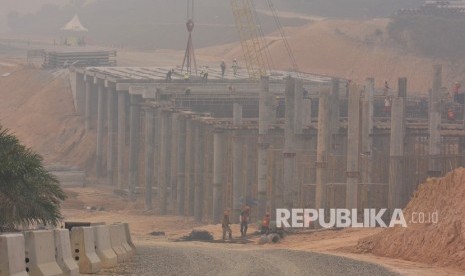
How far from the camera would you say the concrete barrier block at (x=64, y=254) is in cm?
2478

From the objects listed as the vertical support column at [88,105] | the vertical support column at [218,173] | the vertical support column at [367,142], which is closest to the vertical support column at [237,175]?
the vertical support column at [218,173]

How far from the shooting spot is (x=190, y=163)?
6047 centimetres

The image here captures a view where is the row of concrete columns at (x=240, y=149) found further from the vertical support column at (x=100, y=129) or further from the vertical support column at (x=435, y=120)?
the vertical support column at (x=100, y=129)

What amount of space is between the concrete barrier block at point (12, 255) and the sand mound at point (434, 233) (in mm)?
10125

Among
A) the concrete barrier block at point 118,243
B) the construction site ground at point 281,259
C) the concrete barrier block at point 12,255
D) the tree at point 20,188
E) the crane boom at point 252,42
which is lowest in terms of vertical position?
the construction site ground at point 281,259

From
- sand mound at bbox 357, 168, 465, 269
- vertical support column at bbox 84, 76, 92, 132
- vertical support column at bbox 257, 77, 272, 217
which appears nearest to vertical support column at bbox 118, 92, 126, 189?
vertical support column at bbox 84, 76, 92, 132

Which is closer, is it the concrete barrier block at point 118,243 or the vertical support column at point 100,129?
the concrete barrier block at point 118,243

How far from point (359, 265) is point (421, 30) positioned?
99.5 meters

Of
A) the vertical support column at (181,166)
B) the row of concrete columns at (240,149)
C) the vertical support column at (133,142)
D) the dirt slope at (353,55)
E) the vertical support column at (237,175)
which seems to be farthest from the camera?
the dirt slope at (353,55)

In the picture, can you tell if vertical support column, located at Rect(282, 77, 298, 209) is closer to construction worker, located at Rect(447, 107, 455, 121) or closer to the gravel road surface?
construction worker, located at Rect(447, 107, 455, 121)

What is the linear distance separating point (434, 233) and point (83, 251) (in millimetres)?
8492

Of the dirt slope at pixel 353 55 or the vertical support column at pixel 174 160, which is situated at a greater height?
the dirt slope at pixel 353 55

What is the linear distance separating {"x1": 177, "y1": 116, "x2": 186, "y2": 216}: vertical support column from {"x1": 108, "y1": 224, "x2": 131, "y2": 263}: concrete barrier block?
98.8 ft

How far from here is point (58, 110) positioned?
97250 millimetres
